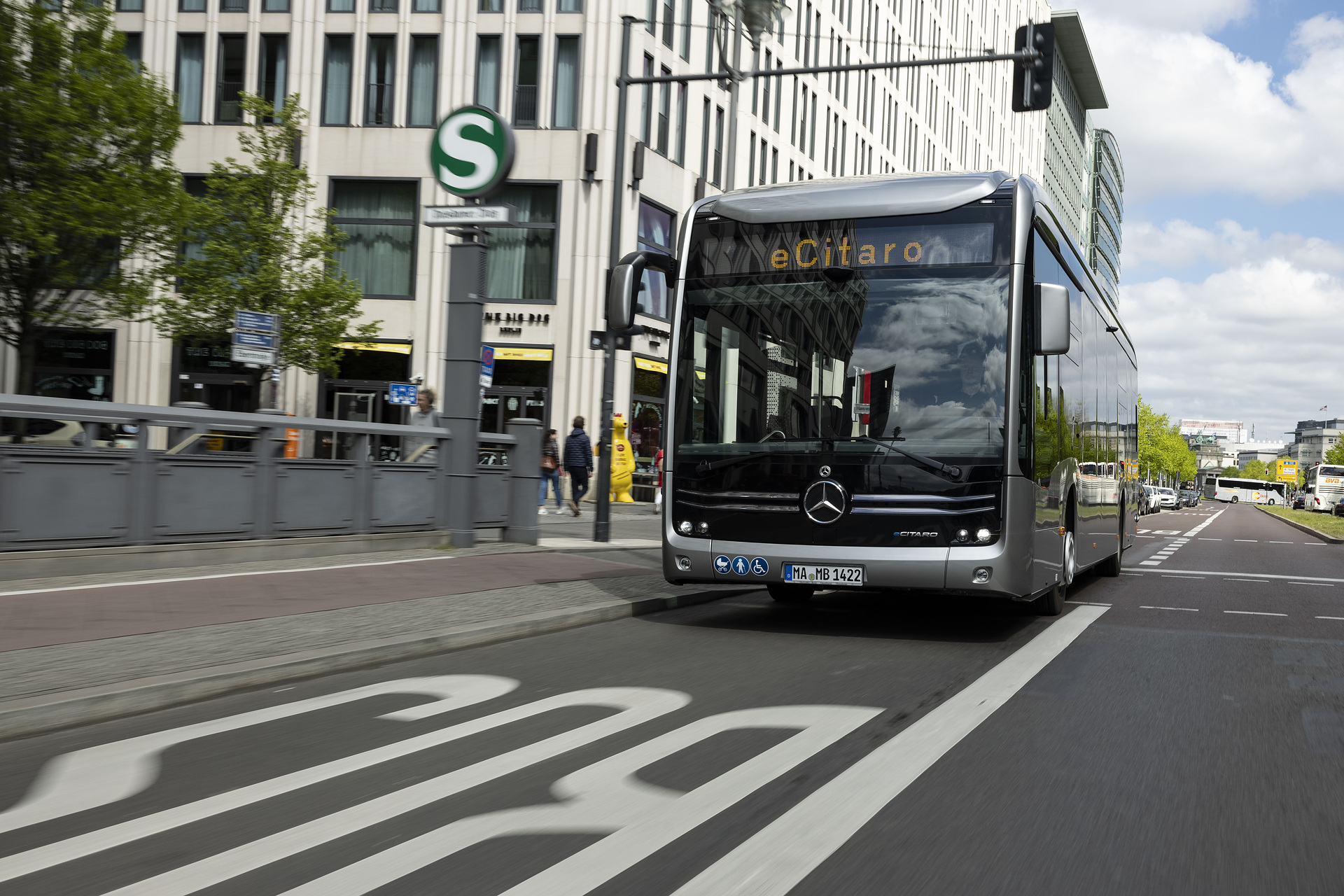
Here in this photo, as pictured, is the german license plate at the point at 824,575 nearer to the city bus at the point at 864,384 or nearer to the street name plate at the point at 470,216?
the city bus at the point at 864,384

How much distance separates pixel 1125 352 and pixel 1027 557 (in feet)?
32.2

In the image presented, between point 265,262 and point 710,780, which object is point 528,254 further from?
point 710,780

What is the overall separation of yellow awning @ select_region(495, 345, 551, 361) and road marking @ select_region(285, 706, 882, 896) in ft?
89.1

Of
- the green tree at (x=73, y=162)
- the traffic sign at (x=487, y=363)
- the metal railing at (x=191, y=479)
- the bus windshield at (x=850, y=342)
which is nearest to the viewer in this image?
the bus windshield at (x=850, y=342)

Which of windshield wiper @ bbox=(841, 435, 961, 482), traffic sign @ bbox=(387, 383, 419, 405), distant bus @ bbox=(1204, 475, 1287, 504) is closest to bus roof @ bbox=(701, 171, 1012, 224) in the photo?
windshield wiper @ bbox=(841, 435, 961, 482)

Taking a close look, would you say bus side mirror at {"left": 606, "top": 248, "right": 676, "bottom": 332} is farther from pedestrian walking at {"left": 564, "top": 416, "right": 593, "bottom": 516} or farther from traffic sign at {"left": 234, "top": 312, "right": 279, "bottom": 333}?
pedestrian walking at {"left": 564, "top": 416, "right": 593, "bottom": 516}

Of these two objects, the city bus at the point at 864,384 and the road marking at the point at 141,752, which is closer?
the road marking at the point at 141,752

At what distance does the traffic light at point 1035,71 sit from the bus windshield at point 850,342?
265 inches

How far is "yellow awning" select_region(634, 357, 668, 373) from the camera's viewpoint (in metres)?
32.8

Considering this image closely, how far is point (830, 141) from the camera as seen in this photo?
48.1m

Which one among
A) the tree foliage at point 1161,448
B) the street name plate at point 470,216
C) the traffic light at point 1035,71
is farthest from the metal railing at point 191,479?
the tree foliage at point 1161,448

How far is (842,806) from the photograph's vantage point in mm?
4223

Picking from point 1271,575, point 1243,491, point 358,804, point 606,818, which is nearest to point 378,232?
point 1271,575

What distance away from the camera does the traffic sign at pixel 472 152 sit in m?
12.9
